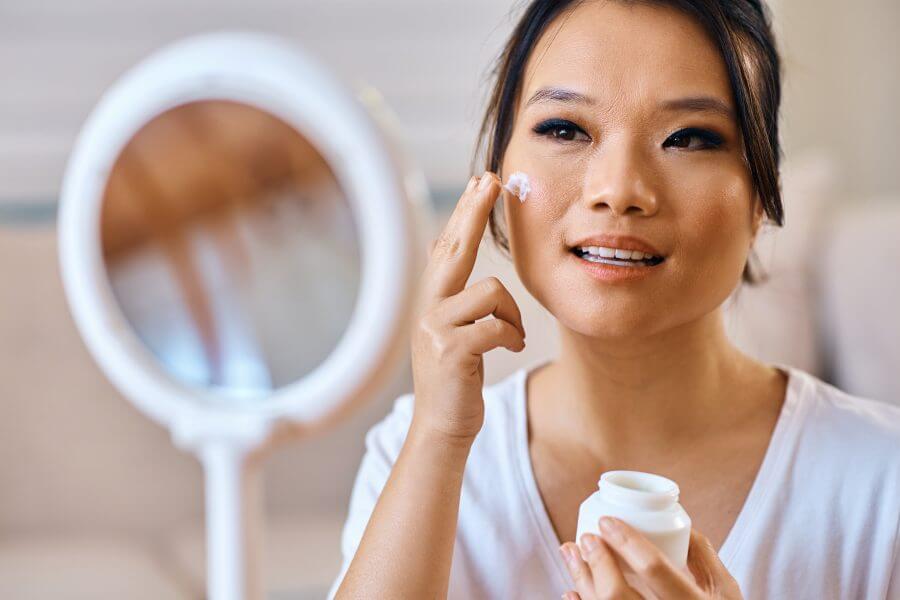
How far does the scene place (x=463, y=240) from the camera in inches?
31.3

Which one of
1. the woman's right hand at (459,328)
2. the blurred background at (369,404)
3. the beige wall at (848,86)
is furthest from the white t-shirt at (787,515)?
the beige wall at (848,86)

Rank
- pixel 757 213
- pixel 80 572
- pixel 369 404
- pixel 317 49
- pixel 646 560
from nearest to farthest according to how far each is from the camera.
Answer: pixel 646 560
pixel 757 213
pixel 369 404
pixel 80 572
pixel 317 49

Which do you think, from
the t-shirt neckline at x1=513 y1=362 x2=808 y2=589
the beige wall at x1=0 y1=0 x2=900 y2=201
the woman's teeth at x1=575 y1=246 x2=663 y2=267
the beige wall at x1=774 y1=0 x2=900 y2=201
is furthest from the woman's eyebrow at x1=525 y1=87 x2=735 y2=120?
the beige wall at x1=774 y1=0 x2=900 y2=201

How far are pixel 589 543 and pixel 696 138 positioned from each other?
350 mm

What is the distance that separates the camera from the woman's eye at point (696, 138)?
779 mm

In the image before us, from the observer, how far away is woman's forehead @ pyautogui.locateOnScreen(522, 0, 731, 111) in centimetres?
77

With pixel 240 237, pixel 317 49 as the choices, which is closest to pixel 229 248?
pixel 240 237

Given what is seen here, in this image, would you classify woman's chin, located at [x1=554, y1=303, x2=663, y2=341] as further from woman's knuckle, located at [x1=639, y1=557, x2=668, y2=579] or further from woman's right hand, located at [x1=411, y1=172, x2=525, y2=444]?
woman's knuckle, located at [x1=639, y1=557, x2=668, y2=579]

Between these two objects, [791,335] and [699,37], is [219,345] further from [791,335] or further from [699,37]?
[791,335]

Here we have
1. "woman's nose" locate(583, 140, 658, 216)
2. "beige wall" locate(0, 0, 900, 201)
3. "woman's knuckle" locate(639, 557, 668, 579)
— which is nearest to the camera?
"woman's knuckle" locate(639, 557, 668, 579)

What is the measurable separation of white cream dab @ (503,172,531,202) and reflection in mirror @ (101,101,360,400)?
5.9 inches

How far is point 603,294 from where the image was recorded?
2.52 feet

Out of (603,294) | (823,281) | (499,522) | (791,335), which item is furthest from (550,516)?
(823,281)

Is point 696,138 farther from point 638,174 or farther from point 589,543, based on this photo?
point 589,543
